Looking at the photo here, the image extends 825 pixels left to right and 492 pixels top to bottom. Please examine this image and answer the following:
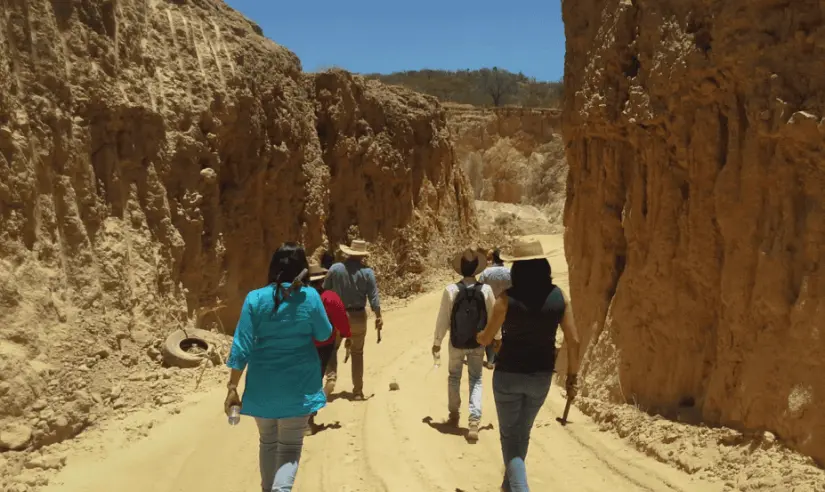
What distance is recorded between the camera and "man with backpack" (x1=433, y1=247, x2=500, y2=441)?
6.29m

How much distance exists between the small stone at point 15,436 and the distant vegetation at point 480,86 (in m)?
59.4

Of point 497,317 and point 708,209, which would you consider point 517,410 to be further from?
point 708,209

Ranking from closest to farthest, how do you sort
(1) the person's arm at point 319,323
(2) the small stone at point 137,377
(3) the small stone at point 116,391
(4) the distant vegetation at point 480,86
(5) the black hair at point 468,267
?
(1) the person's arm at point 319,323
(5) the black hair at point 468,267
(3) the small stone at point 116,391
(2) the small stone at point 137,377
(4) the distant vegetation at point 480,86

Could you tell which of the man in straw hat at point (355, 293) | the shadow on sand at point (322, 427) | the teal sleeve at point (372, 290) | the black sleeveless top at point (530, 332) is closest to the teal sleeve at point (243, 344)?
the black sleeveless top at point (530, 332)

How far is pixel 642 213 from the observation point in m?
6.77

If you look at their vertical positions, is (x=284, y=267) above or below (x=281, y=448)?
above

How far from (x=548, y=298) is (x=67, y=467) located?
4.47 meters

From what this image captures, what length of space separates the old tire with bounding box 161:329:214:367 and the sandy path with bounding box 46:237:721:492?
77 cm

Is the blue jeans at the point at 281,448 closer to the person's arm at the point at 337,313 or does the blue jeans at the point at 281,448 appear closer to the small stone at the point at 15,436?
the person's arm at the point at 337,313

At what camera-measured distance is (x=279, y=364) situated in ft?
13.6

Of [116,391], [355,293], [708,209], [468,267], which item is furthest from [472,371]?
[116,391]

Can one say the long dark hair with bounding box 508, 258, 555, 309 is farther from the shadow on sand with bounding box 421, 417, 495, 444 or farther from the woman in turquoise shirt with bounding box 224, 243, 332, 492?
the shadow on sand with bounding box 421, 417, 495, 444

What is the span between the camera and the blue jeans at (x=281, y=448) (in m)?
4.16

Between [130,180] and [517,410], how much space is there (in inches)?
265
